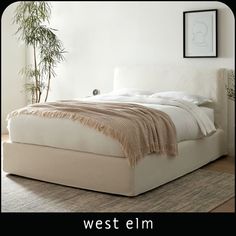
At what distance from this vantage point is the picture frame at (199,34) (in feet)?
11.4

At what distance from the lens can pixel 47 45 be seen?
2.04 meters

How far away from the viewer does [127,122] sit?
8.51 feet

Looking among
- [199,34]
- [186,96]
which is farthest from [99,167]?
[199,34]

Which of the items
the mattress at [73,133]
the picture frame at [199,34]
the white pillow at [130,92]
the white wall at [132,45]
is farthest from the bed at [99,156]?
the white pillow at [130,92]

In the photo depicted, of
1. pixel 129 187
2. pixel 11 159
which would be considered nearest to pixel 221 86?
pixel 129 187

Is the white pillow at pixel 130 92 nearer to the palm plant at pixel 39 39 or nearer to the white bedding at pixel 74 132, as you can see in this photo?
the white bedding at pixel 74 132

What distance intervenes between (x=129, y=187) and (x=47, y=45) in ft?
3.04

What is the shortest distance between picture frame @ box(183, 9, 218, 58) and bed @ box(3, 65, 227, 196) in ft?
0.53

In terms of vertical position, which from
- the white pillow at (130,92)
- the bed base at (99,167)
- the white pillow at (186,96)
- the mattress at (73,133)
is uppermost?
the white pillow at (130,92)

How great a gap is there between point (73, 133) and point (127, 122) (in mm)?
344

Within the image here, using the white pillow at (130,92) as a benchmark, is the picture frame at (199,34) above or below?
above

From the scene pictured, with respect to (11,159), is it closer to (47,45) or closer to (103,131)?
(103,131)
